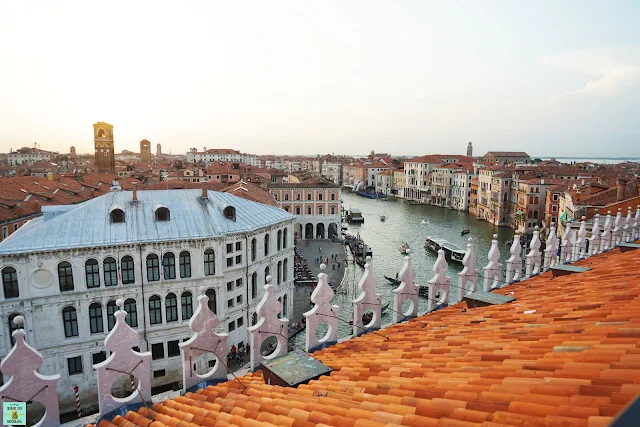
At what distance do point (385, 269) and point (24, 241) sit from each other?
32.1 metres

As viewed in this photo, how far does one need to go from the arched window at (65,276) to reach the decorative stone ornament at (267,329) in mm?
16898

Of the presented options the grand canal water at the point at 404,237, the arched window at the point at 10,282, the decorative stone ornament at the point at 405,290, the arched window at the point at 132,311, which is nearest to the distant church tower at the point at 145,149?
the grand canal water at the point at 404,237

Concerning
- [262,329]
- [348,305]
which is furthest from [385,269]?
[262,329]

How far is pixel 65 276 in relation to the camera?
21.1 meters

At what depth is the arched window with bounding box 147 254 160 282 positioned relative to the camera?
74.6ft

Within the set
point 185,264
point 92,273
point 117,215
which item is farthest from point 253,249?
point 92,273

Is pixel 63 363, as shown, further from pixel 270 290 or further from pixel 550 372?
pixel 550 372

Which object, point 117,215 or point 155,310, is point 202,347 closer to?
point 155,310

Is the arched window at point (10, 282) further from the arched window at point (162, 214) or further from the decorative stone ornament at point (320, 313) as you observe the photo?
the decorative stone ornament at point (320, 313)

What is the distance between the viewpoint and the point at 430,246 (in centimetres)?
5403

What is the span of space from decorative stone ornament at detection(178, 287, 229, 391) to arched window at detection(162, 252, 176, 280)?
1665 centimetres

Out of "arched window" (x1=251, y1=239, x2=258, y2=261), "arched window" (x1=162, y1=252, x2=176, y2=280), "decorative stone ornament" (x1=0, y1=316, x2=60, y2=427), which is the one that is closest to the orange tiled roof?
"decorative stone ornament" (x1=0, y1=316, x2=60, y2=427)

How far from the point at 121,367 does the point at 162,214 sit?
719 inches

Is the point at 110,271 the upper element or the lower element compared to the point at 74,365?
upper
